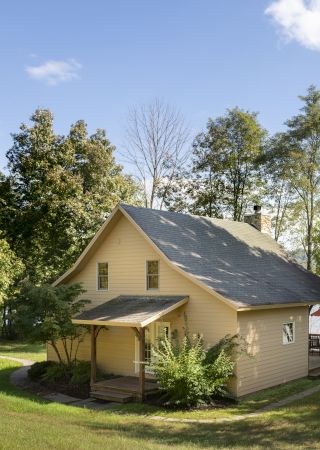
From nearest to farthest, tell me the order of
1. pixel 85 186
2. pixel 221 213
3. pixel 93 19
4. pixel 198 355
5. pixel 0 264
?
pixel 198 355 → pixel 93 19 → pixel 0 264 → pixel 85 186 → pixel 221 213

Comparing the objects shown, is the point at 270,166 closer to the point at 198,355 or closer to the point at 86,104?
the point at 86,104

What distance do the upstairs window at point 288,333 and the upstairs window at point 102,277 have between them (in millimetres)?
7360

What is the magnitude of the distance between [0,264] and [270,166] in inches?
715

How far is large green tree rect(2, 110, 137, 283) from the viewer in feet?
107

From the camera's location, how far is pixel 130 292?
20.0 metres

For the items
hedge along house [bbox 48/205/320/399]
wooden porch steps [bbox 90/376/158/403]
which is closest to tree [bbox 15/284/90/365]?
hedge along house [bbox 48/205/320/399]

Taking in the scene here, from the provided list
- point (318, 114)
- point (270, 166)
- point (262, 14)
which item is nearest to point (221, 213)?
point (270, 166)

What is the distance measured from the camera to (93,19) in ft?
57.3

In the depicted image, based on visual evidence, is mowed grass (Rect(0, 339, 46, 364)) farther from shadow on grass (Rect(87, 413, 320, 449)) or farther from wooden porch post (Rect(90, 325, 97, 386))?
shadow on grass (Rect(87, 413, 320, 449))

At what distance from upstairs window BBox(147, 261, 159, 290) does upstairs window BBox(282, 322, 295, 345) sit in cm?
511

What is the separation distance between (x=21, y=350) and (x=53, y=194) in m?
10.1

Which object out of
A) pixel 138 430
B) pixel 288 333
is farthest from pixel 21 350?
pixel 138 430

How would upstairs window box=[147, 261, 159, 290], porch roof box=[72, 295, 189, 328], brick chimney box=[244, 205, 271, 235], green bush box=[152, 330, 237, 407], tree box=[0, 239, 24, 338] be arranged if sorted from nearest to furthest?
1. green bush box=[152, 330, 237, 407]
2. porch roof box=[72, 295, 189, 328]
3. upstairs window box=[147, 261, 159, 290]
4. tree box=[0, 239, 24, 338]
5. brick chimney box=[244, 205, 271, 235]

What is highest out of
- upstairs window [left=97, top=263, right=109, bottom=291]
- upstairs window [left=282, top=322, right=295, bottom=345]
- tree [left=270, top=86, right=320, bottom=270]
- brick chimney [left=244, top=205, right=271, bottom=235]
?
tree [left=270, top=86, right=320, bottom=270]
